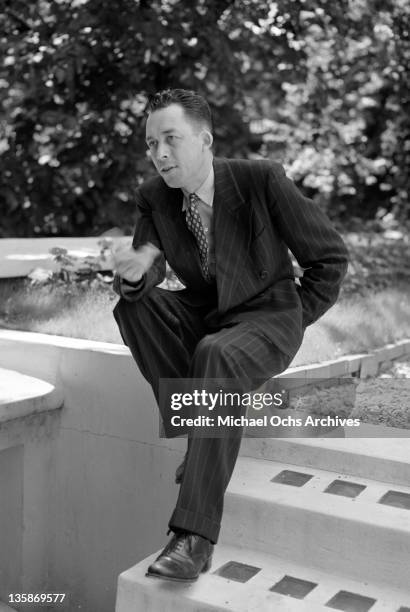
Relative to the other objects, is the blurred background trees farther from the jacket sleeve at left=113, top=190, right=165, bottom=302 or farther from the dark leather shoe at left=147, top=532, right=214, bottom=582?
the dark leather shoe at left=147, top=532, right=214, bottom=582

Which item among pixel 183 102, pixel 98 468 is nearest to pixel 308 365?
pixel 98 468

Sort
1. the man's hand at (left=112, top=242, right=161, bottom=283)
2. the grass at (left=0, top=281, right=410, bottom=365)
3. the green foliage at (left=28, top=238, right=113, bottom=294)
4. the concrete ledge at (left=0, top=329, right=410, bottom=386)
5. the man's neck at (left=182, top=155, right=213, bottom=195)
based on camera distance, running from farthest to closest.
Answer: the green foliage at (left=28, top=238, right=113, bottom=294) < the grass at (left=0, top=281, right=410, bottom=365) < the concrete ledge at (left=0, top=329, right=410, bottom=386) < the man's neck at (left=182, top=155, right=213, bottom=195) < the man's hand at (left=112, top=242, right=161, bottom=283)

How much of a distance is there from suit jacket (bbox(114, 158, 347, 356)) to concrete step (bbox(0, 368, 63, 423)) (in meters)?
0.91

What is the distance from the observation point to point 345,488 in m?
2.95

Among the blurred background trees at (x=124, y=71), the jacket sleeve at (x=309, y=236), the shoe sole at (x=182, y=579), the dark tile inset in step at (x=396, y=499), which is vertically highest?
the blurred background trees at (x=124, y=71)

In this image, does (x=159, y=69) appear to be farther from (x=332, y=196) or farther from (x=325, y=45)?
(x=332, y=196)

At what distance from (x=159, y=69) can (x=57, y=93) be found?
3.18 feet

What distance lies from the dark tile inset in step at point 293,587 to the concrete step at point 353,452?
47 centimetres

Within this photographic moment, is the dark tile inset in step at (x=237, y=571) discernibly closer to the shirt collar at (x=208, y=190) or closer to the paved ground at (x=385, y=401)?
the paved ground at (x=385, y=401)

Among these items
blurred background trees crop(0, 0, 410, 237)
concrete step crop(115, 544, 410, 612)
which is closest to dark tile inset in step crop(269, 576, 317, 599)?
concrete step crop(115, 544, 410, 612)

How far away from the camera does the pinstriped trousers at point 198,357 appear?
97.0 inches

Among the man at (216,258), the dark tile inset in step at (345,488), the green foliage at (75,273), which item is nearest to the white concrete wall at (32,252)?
the green foliage at (75,273)

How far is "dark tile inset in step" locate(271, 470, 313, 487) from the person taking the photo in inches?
119

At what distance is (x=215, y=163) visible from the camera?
2.95 m
